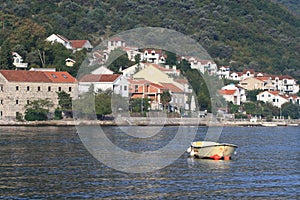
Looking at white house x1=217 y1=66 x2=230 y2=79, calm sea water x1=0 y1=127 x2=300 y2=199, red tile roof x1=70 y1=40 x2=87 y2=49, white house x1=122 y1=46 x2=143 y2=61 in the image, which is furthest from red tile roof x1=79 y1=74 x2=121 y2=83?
white house x1=217 y1=66 x2=230 y2=79

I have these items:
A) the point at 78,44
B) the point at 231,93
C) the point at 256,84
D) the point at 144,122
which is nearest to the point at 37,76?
the point at 144,122

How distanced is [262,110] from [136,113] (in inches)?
965

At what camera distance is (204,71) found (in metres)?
99.6

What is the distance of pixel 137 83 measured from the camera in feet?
261

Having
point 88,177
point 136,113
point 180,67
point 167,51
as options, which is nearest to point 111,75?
point 136,113

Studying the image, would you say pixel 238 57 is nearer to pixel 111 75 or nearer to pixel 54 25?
pixel 54 25

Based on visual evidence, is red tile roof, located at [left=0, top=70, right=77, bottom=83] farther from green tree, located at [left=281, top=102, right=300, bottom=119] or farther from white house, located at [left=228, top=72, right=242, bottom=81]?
white house, located at [left=228, top=72, right=242, bottom=81]

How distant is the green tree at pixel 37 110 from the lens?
214 feet

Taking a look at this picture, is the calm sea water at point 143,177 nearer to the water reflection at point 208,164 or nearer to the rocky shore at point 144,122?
the water reflection at point 208,164

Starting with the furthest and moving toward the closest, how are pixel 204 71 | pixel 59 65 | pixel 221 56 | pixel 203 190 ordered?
pixel 221 56 → pixel 204 71 → pixel 59 65 → pixel 203 190

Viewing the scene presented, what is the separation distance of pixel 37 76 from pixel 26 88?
76.2 inches

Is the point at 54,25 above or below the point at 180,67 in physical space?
above

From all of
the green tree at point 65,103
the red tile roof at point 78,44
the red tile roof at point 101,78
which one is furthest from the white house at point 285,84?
the green tree at point 65,103

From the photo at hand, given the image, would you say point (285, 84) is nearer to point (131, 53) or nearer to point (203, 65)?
point (203, 65)
